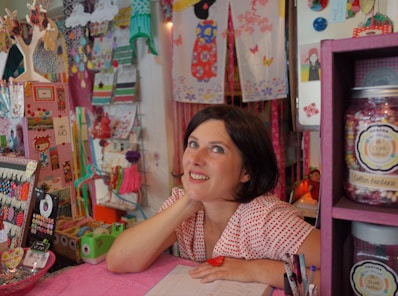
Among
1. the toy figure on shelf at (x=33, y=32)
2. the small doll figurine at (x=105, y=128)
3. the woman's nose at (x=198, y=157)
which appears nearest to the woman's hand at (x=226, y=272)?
the woman's nose at (x=198, y=157)

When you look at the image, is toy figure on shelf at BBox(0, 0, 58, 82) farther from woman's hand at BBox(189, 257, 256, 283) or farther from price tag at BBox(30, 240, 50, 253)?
woman's hand at BBox(189, 257, 256, 283)

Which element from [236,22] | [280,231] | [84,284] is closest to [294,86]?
[236,22]

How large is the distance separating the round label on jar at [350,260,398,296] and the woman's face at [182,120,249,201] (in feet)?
1.54

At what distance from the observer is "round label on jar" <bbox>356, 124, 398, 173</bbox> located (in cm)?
59

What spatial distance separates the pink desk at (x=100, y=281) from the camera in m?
0.99

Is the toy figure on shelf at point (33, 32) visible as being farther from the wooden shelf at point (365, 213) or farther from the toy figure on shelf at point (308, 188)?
the toy figure on shelf at point (308, 188)

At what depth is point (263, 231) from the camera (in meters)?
1.04

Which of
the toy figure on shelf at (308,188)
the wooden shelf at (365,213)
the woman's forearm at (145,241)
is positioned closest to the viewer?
the wooden shelf at (365,213)

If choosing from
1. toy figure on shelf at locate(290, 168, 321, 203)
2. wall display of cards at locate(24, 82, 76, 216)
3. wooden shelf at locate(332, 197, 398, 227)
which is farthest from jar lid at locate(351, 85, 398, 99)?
toy figure on shelf at locate(290, 168, 321, 203)

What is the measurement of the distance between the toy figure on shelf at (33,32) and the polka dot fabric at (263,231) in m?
0.98

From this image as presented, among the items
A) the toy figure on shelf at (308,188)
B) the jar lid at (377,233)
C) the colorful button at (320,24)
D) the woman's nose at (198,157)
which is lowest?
the toy figure on shelf at (308,188)

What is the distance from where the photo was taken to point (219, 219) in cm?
121

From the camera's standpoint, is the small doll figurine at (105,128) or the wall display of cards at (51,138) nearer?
the wall display of cards at (51,138)

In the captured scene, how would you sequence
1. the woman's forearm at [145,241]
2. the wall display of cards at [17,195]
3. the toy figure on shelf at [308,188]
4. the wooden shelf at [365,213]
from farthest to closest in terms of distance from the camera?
the toy figure on shelf at [308,188]
the wall display of cards at [17,195]
the woman's forearm at [145,241]
the wooden shelf at [365,213]
